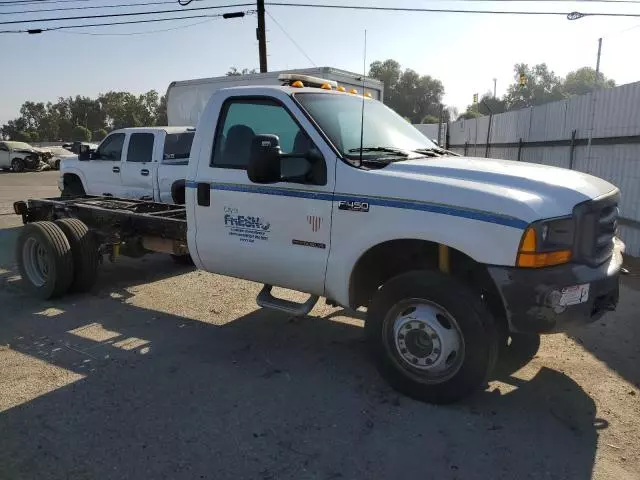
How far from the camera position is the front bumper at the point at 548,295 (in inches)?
126

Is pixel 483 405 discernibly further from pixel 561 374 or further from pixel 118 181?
Answer: pixel 118 181

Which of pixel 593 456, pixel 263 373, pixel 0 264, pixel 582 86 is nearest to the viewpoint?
pixel 593 456

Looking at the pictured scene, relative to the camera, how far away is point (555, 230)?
10.7 feet

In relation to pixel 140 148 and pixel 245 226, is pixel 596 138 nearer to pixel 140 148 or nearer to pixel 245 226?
pixel 245 226

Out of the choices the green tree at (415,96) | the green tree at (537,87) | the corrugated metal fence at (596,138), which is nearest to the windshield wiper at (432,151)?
the corrugated metal fence at (596,138)

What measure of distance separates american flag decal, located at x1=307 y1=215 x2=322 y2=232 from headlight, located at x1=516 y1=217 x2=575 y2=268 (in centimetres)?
147

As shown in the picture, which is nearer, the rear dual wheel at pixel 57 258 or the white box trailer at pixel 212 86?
the rear dual wheel at pixel 57 258

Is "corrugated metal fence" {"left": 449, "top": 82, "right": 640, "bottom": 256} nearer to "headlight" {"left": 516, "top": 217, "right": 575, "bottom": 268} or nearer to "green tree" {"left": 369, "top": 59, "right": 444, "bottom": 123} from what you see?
"headlight" {"left": 516, "top": 217, "right": 575, "bottom": 268}

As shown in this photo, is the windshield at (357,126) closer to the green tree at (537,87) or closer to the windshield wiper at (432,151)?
the windshield wiper at (432,151)

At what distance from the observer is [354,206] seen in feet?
12.5

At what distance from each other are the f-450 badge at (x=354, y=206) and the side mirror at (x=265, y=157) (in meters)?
0.51

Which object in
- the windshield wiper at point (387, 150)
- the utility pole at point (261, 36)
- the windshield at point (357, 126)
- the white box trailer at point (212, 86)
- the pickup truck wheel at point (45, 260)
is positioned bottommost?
the pickup truck wheel at point (45, 260)

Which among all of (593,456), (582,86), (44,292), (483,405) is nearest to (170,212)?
(44,292)

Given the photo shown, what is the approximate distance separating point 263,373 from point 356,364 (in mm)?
780
